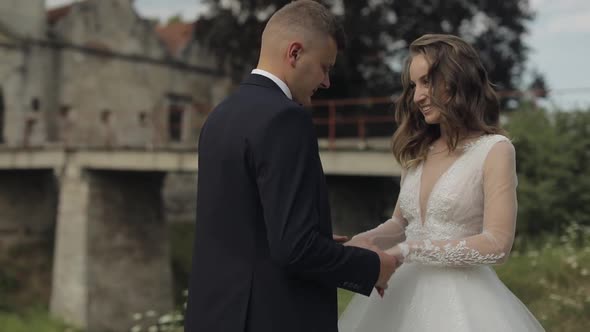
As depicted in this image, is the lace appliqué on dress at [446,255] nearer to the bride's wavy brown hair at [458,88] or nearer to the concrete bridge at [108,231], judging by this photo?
the bride's wavy brown hair at [458,88]

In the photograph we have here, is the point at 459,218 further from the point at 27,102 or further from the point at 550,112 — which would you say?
the point at 27,102

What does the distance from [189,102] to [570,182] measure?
2242cm

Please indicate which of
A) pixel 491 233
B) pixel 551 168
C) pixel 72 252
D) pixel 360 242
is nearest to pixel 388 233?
pixel 360 242

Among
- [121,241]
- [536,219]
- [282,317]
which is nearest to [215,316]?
[282,317]

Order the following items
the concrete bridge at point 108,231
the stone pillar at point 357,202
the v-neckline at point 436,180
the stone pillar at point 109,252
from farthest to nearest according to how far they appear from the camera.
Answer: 1. the stone pillar at point 109,252
2. the concrete bridge at point 108,231
3. the stone pillar at point 357,202
4. the v-neckline at point 436,180

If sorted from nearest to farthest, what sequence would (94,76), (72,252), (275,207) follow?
(275,207)
(72,252)
(94,76)

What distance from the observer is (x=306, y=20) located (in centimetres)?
202

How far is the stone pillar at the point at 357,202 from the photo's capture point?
47.1 feet

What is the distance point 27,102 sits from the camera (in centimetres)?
2416

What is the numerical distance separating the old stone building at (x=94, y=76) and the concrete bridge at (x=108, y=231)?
14.1 ft

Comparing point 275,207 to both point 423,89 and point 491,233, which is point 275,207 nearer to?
point 491,233

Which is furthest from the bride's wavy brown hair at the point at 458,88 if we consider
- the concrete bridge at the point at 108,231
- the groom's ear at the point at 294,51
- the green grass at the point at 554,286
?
the concrete bridge at the point at 108,231

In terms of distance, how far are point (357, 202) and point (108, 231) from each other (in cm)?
662

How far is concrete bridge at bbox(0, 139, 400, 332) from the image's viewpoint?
16484 mm
